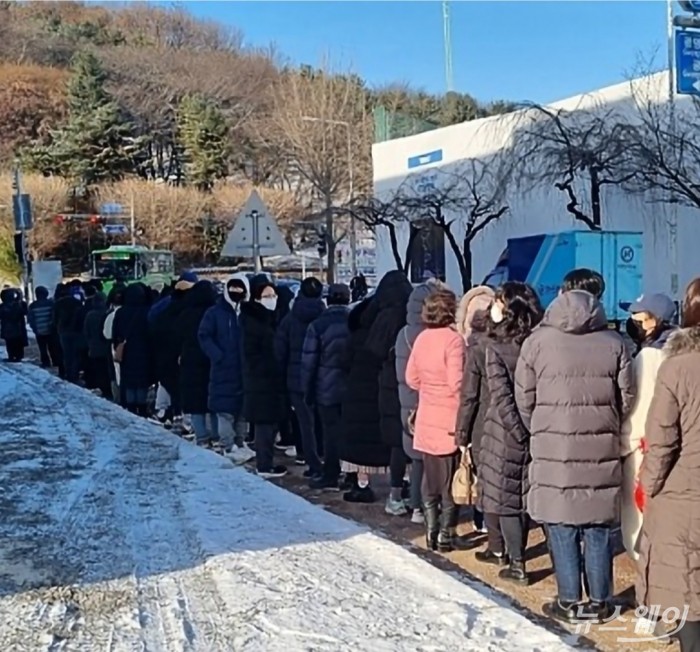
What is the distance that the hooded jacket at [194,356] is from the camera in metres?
10.3

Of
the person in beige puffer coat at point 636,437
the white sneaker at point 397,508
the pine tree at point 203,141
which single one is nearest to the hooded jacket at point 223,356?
the white sneaker at point 397,508

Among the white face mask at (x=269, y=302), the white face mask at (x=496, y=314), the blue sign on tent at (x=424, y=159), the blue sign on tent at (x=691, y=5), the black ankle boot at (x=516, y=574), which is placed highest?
the blue sign on tent at (x=691, y=5)

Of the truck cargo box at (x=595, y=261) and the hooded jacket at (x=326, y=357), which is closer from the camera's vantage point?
the hooded jacket at (x=326, y=357)

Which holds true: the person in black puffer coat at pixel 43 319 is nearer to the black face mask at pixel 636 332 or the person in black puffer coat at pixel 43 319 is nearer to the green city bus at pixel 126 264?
the black face mask at pixel 636 332

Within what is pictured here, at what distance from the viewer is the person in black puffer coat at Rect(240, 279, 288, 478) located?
29.4 feet

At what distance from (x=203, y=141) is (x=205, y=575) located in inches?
2268

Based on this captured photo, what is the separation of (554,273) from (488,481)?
14546mm

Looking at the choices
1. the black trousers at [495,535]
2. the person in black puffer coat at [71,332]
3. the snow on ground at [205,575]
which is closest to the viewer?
the snow on ground at [205,575]

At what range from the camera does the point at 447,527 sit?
6.50 meters

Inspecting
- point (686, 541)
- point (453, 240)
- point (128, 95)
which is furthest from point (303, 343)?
point (128, 95)

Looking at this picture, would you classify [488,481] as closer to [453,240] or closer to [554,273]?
[554,273]

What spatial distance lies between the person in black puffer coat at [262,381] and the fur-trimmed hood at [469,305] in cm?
267

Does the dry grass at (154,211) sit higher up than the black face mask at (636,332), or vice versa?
the dry grass at (154,211)

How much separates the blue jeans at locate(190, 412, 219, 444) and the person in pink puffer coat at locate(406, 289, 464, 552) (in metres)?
4.35
